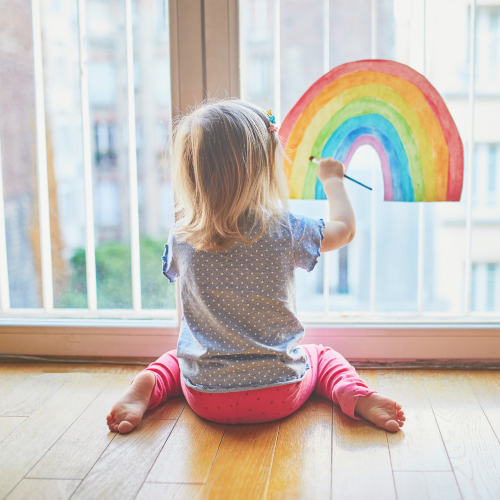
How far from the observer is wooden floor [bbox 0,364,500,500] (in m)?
0.79

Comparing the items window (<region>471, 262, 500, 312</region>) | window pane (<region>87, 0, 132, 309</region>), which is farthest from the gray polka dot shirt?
window (<region>471, 262, 500, 312</region>)

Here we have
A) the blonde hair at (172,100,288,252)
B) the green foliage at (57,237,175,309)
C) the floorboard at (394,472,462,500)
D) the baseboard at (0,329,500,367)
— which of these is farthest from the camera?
the green foliage at (57,237,175,309)

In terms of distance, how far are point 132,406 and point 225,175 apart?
51 cm

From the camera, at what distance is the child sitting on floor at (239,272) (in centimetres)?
96

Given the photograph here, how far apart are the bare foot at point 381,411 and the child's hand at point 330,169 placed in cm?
50

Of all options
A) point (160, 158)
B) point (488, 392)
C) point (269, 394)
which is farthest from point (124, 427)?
point (488, 392)

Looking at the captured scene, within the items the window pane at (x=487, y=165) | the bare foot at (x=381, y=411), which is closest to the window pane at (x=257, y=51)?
the window pane at (x=487, y=165)

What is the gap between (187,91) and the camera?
1.22 metres

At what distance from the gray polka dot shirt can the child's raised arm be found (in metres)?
0.04

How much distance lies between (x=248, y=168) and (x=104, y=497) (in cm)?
62

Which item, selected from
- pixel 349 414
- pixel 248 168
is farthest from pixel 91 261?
pixel 349 414

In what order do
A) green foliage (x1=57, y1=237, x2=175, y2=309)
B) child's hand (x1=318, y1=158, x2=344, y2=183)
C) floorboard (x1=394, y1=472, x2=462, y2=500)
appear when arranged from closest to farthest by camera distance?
floorboard (x1=394, y1=472, x2=462, y2=500) < child's hand (x1=318, y1=158, x2=344, y2=183) < green foliage (x1=57, y1=237, x2=175, y2=309)

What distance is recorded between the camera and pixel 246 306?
3.23ft

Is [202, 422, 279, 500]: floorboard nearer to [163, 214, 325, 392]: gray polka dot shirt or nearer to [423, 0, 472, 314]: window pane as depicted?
[163, 214, 325, 392]: gray polka dot shirt
